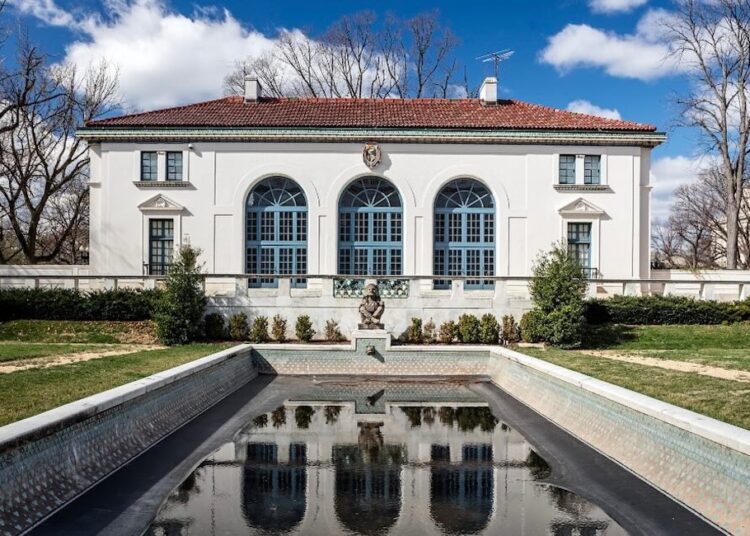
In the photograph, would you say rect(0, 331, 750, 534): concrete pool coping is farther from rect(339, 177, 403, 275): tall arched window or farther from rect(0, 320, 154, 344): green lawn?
rect(339, 177, 403, 275): tall arched window

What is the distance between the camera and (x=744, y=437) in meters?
7.11

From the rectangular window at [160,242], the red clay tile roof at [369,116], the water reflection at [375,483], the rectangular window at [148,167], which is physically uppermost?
the red clay tile roof at [369,116]

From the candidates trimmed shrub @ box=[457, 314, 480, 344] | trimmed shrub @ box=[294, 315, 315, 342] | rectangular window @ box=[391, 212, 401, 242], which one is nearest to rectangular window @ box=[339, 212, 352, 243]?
rectangular window @ box=[391, 212, 401, 242]

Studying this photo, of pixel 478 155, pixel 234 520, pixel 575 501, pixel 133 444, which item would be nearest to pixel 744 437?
pixel 575 501

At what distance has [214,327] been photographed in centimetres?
2486

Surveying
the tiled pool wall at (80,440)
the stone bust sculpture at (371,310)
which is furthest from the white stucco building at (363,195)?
the tiled pool wall at (80,440)

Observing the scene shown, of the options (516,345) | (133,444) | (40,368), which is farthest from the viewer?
(516,345)

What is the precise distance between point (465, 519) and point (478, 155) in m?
25.9

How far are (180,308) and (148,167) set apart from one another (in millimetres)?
11204

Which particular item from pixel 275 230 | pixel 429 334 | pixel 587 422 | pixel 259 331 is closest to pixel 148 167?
pixel 275 230

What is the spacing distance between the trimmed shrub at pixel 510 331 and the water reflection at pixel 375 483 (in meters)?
11.2

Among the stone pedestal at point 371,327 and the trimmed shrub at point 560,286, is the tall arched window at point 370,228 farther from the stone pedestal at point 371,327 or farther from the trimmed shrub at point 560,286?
the stone pedestal at point 371,327

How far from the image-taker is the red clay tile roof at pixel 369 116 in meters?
31.5

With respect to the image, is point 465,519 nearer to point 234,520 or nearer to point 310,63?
point 234,520
